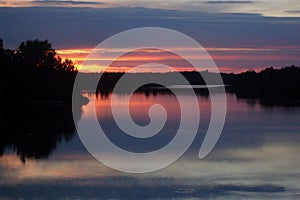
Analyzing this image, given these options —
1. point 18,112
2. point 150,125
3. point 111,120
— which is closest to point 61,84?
point 18,112

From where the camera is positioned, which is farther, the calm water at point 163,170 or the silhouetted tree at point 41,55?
the silhouetted tree at point 41,55

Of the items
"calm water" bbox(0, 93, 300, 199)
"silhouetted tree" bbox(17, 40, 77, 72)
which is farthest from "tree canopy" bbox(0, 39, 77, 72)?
"calm water" bbox(0, 93, 300, 199)

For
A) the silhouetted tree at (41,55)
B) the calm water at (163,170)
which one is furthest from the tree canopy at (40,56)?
the calm water at (163,170)

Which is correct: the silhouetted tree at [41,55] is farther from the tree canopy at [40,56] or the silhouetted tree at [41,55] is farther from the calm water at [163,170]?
the calm water at [163,170]

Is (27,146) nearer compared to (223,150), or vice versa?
(223,150)

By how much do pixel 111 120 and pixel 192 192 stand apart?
15.2m

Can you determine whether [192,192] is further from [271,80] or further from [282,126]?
[271,80]

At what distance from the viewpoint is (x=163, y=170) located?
13906mm

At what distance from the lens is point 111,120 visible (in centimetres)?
2678

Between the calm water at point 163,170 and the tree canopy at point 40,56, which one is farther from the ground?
the tree canopy at point 40,56

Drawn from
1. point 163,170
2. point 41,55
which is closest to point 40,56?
point 41,55

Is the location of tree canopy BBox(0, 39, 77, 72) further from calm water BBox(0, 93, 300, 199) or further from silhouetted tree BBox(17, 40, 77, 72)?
calm water BBox(0, 93, 300, 199)

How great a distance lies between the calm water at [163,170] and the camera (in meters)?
11.7

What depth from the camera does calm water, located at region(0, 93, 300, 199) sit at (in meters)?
11.7
